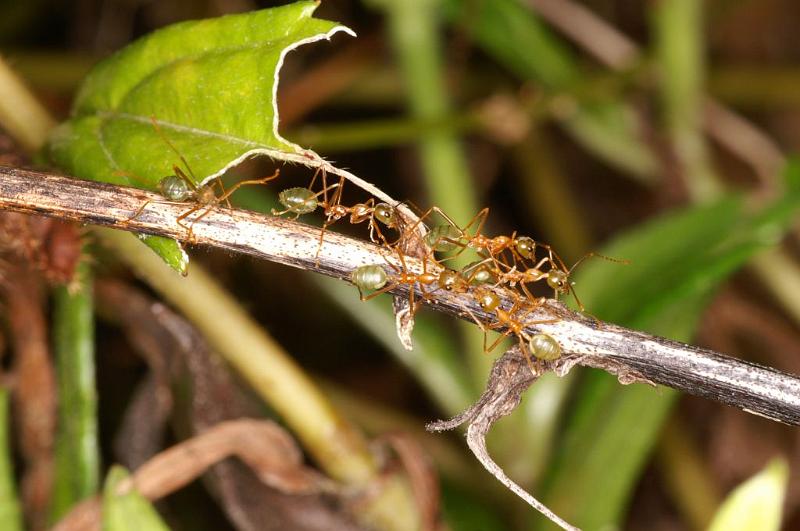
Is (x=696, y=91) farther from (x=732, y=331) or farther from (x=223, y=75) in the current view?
(x=223, y=75)

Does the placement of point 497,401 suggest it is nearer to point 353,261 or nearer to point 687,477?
point 353,261

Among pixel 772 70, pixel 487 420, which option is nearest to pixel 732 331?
pixel 772 70

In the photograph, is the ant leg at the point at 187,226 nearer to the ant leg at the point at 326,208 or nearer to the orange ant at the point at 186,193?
the orange ant at the point at 186,193

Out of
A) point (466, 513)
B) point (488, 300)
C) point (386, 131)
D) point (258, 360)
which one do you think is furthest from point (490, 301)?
point (386, 131)

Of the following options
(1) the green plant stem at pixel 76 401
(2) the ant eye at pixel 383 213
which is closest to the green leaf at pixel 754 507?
(2) the ant eye at pixel 383 213

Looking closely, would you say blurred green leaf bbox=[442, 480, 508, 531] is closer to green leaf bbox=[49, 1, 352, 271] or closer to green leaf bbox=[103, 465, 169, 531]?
green leaf bbox=[103, 465, 169, 531]

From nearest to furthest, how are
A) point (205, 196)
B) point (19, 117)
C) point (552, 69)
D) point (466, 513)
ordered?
point (205, 196) → point (19, 117) → point (466, 513) → point (552, 69)

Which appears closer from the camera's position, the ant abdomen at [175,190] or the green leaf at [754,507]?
the ant abdomen at [175,190]
